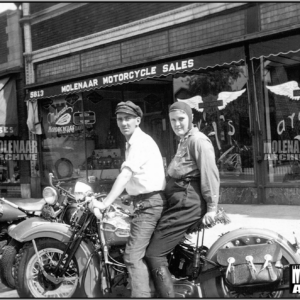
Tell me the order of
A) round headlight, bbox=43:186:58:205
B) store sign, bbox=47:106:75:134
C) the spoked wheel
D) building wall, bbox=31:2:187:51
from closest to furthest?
the spoked wheel
round headlight, bbox=43:186:58:205
building wall, bbox=31:2:187:51
store sign, bbox=47:106:75:134

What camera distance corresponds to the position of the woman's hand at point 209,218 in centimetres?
343

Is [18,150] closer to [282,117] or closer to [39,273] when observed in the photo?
[282,117]

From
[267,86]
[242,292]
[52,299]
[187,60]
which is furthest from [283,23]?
[52,299]

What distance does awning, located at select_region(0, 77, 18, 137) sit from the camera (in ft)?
43.0

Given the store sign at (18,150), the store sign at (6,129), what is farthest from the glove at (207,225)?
the store sign at (6,129)

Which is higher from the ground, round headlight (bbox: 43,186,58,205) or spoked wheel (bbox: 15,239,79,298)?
round headlight (bbox: 43,186,58,205)

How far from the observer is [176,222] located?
3498 mm

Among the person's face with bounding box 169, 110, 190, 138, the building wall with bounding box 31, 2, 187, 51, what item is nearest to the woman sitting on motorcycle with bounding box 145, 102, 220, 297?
the person's face with bounding box 169, 110, 190, 138

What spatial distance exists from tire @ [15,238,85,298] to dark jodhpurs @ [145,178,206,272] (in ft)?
2.66

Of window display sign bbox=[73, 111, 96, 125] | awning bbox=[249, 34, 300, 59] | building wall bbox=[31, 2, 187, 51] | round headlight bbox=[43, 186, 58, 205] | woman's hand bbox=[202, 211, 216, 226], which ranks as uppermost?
building wall bbox=[31, 2, 187, 51]

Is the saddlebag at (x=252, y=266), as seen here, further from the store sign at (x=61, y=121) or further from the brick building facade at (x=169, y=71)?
the store sign at (x=61, y=121)

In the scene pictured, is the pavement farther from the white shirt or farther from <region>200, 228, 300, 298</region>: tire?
the white shirt

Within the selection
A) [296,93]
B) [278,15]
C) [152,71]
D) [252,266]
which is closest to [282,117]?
[296,93]

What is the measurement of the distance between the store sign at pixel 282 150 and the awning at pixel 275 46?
196cm
